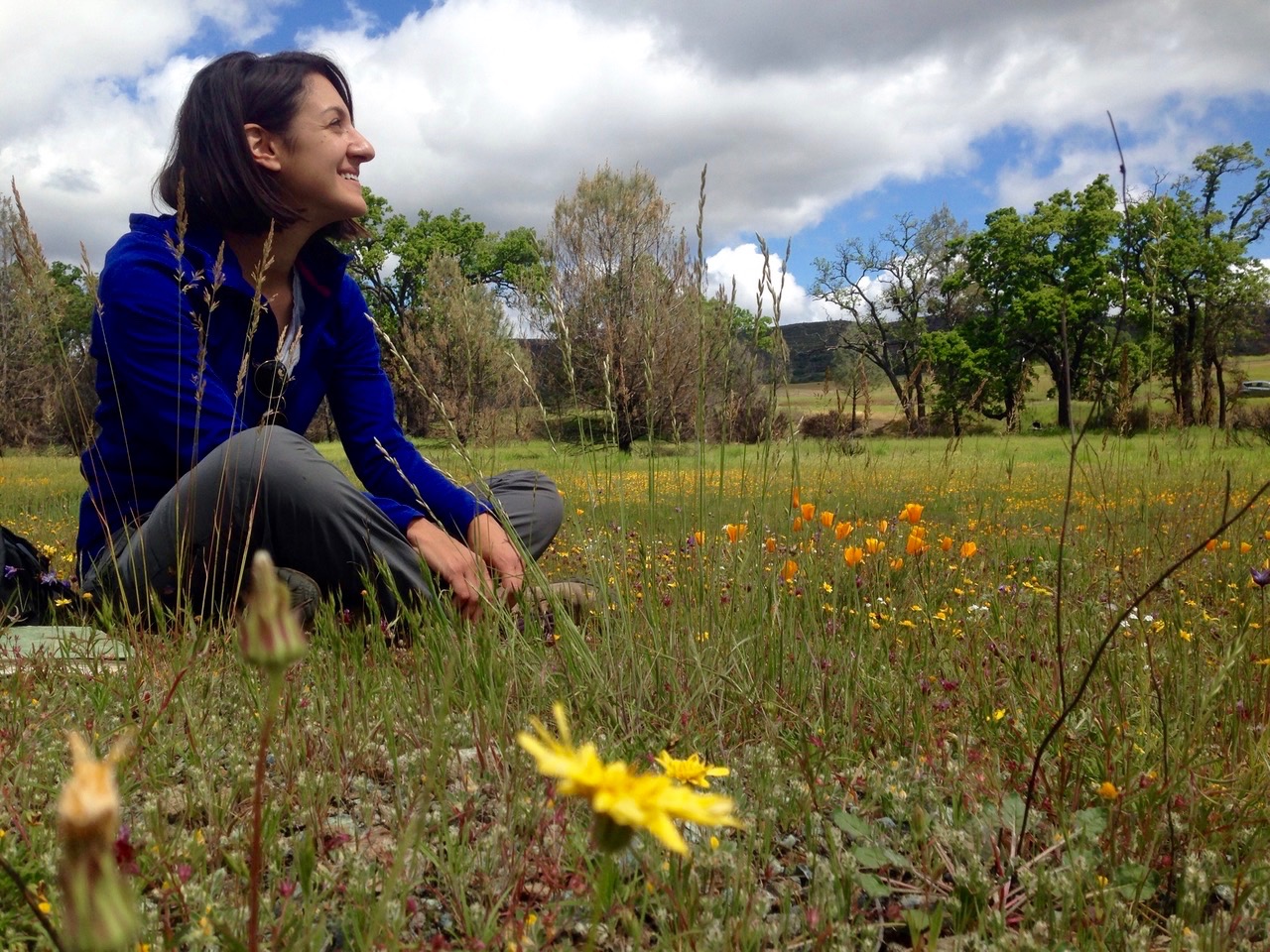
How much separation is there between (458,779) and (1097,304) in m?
37.7

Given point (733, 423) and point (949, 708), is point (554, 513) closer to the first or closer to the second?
point (733, 423)

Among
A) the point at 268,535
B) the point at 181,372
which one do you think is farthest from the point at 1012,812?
the point at 181,372

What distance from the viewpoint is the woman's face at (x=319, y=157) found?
9.11 feet

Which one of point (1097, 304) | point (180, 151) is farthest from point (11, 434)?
point (1097, 304)

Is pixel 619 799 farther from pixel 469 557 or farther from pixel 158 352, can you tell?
pixel 158 352

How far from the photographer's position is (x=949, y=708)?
66.2 inches

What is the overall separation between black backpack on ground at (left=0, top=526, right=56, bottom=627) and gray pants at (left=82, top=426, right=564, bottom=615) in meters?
0.22

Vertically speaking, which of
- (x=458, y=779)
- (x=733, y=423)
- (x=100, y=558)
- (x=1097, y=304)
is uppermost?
(x=1097, y=304)

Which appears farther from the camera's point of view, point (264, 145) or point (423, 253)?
point (423, 253)

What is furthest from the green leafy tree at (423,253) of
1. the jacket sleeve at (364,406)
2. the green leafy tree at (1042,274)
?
the jacket sleeve at (364,406)

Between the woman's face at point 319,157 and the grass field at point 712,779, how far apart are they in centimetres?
125

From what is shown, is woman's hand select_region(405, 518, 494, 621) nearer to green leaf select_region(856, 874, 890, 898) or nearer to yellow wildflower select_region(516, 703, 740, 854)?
green leaf select_region(856, 874, 890, 898)

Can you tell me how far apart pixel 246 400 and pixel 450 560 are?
3.44ft

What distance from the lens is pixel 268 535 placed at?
2.51m
